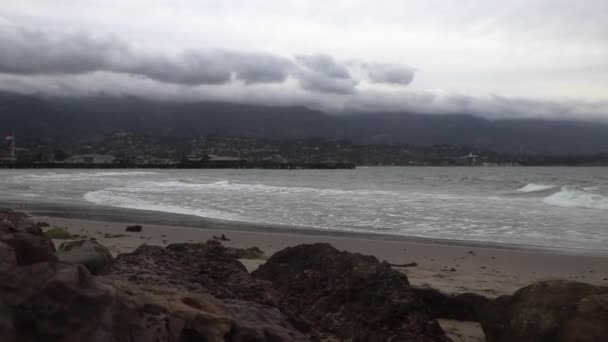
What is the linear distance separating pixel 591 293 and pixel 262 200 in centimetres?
2299

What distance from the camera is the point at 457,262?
1046 centimetres

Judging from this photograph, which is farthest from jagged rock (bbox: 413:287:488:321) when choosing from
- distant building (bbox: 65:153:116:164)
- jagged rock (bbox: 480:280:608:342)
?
distant building (bbox: 65:153:116:164)

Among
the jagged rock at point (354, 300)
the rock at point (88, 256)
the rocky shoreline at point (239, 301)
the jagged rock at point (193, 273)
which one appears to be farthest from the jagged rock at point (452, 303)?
the rock at point (88, 256)

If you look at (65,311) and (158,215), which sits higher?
(65,311)

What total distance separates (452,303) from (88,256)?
11.6 feet

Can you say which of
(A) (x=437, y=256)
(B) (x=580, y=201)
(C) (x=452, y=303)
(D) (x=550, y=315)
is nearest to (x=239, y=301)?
(D) (x=550, y=315)

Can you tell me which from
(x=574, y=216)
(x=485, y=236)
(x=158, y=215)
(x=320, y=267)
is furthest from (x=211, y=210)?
(x=320, y=267)

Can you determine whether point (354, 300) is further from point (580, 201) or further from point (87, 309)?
point (580, 201)

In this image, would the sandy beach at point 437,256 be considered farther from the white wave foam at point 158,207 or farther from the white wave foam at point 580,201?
the white wave foam at point 580,201

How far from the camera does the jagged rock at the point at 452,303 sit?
5.86 metres

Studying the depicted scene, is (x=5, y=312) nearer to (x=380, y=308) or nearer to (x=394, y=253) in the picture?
(x=380, y=308)

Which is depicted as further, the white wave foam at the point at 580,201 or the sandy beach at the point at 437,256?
the white wave foam at the point at 580,201

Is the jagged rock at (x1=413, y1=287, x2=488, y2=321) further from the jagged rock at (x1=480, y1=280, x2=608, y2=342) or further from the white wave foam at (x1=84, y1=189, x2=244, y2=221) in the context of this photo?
the white wave foam at (x1=84, y1=189, x2=244, y2=221)

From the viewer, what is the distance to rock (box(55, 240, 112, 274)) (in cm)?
516
